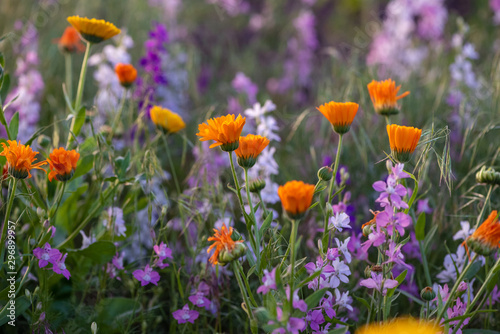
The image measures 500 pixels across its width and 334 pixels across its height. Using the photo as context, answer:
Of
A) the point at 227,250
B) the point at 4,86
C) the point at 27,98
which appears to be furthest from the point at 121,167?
the point at 27,98

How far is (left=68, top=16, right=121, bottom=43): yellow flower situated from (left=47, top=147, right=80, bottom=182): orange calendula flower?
396 millimetres

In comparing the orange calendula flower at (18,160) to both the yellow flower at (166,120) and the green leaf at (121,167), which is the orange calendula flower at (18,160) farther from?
the yellow flower at (166,120)

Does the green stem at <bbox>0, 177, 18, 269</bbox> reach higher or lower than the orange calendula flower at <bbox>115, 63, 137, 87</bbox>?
lower

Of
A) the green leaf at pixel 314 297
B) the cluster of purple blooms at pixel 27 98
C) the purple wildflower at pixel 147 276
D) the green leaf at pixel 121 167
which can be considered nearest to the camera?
the green leaf at pixel 314 297

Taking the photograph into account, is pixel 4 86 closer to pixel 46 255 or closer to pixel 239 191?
pixel 46 255

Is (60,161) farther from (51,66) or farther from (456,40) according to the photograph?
(456,40)

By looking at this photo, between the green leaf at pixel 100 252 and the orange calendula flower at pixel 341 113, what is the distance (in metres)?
0.64

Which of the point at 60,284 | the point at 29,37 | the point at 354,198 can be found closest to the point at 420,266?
the point at 354,198

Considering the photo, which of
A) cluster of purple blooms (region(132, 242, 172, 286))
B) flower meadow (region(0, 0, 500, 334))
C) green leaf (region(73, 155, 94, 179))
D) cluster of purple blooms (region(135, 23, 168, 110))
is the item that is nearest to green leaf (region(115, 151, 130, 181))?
flower meadow (region(0, 0, 500, 334))

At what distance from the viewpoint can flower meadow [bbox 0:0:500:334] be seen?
3.06 ft

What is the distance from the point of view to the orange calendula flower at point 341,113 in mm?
941

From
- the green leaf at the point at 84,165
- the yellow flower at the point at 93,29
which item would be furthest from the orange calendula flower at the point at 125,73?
the green leaf at the point at 84,165

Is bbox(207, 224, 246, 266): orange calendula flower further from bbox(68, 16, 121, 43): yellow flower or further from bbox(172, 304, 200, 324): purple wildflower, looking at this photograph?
bbox(68, 16, 121, 43): yellow flower

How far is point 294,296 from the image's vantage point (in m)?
0.86
